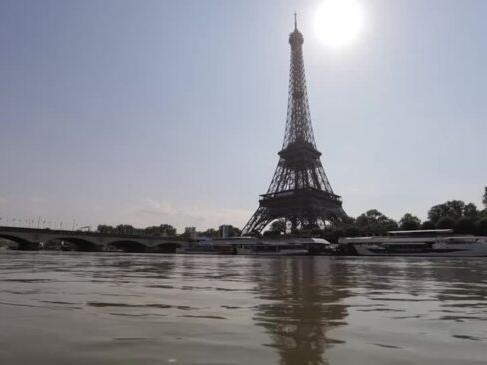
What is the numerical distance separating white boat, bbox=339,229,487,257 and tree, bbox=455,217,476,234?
10136mm

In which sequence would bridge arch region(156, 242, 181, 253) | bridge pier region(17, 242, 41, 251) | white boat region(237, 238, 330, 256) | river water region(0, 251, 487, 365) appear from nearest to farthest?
river water region(0, 251, 487, 365) < white boat region(237, 238, 330, 256) < bridge pier region(17, 242, 41, 251) < bridge arch region(156, 242, 181, 253)

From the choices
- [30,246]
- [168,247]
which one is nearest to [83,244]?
[30,246]

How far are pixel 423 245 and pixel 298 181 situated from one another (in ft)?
170

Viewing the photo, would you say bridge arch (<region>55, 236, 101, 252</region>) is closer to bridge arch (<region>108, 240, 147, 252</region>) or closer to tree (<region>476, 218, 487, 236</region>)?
bridge arch (<region>108, 240, 147, 252</region>)

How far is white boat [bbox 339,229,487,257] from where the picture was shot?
79.6 meters

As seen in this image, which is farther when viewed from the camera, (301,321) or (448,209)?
(448,209)

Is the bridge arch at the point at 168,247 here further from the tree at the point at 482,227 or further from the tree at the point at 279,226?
the tree at the point at 482,227

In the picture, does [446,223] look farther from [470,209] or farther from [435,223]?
[470,209]

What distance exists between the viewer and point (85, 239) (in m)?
136

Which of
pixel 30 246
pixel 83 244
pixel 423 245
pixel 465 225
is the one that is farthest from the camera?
pixel 83 244

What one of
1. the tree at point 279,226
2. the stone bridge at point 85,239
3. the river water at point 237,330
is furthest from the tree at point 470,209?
the river water at point 237,330

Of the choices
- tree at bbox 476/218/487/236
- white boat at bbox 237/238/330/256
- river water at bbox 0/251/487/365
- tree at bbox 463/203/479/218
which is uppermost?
tree at bbox 463/203/479/218

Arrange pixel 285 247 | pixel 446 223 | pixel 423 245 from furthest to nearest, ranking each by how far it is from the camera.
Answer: pixel 285 247, pixel 446 223, pixel 423 245

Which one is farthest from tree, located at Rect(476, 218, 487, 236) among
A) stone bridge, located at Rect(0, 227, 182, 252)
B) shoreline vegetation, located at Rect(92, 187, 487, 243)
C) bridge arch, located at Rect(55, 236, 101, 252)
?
bridge arch, located at Rect(55, 236, 101, 252)
